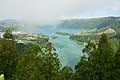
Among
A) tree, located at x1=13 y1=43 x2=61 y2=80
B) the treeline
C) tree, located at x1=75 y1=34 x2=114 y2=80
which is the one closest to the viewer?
tree, located at x1=13 y1=43 x2=61 y2=80

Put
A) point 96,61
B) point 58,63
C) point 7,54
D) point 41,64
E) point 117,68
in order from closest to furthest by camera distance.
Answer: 1. point 41,64
2. point 58,63
3. point 96,61
4. point 117,68
5. point 7,54

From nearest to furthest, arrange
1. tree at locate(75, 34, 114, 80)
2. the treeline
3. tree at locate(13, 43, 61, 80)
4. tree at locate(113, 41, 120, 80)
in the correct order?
tree at locate(13, 43, 61, 80)
the treeline
tree at locate(75, 34, 114, 80)
tree at locate(113, 41, 120, 80)

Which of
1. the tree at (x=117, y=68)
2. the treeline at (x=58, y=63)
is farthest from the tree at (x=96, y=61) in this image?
the tree at (x=117, y=68)

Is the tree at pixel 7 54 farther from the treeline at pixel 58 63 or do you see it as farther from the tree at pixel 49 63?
the tree at pixel 49 63

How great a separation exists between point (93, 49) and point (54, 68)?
16.0 ft

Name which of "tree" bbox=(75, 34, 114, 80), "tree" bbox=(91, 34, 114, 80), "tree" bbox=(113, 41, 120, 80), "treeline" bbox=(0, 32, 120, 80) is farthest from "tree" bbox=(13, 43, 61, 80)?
"tree" bbox=(113, 41, 120, 80)

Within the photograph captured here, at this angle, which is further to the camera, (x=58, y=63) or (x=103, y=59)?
(x=103, y=59)

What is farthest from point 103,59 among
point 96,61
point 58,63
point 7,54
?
point 7,54

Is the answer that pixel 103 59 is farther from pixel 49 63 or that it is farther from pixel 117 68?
pixel 49 63

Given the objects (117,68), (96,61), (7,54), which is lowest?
(117,68)

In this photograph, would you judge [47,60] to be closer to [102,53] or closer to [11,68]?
[102,53]

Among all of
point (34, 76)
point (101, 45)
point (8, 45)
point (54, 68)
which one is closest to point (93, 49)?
point (101, 45)

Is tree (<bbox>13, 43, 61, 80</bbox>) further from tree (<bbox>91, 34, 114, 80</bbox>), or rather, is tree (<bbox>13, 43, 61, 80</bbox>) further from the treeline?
tree (<bbox>91, 34, 114, 80</bbox>)

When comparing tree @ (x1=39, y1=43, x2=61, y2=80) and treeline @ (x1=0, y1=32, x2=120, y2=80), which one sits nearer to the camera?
tree @ (x1=39, y1=43, x2=61, y2=80)
